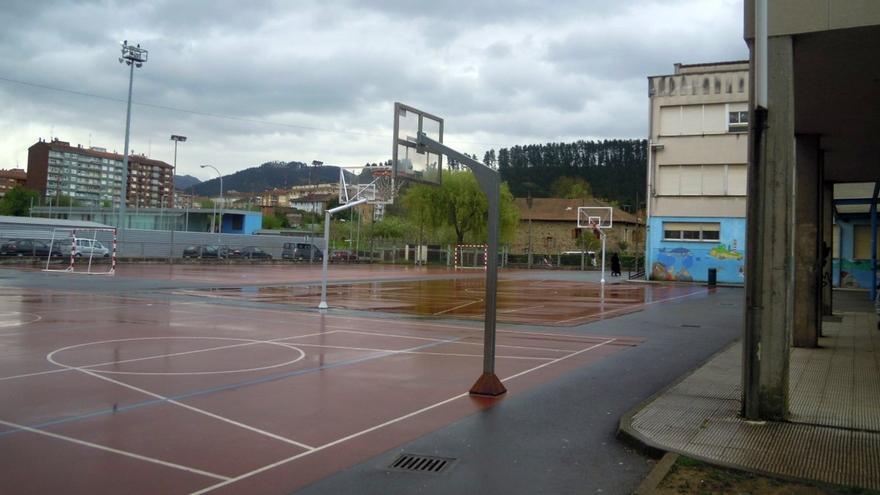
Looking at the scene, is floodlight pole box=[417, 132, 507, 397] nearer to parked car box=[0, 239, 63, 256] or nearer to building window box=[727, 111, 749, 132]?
building window box=[727, 111, 749, 132]

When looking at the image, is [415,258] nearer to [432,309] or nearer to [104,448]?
[432,309]

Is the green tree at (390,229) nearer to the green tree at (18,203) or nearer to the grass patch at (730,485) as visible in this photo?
the green tree at (18,203)

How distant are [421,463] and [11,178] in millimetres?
209328

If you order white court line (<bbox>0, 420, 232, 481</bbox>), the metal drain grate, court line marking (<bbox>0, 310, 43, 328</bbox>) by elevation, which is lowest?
white court line (<bbox>0, 420, 232, 481</bbox>)

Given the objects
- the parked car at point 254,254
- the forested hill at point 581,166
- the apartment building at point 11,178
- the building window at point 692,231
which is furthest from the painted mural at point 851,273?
the apartment building at point 11,178

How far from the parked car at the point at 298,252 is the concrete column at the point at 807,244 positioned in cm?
5787

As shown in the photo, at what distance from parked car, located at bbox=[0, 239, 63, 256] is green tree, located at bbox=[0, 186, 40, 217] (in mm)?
85977

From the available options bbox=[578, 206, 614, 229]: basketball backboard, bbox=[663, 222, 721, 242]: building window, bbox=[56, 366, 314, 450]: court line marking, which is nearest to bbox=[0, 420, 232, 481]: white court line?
bbox=[56, 366, 314, 450]: court line marking

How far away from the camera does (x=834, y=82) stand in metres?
9.75

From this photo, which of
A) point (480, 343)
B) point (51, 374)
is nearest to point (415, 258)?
point (480, 343)

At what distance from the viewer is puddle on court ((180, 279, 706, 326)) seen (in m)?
21.1

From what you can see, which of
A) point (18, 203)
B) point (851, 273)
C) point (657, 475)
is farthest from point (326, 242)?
point (18, 203)

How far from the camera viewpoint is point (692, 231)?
46.3 metres

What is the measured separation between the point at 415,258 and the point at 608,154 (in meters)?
88.3
